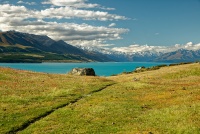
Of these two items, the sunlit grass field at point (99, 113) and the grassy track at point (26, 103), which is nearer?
the sunlit grass field at point (99, 113)

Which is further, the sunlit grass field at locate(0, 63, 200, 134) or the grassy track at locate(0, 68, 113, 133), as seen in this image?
the grassy track at locate(0, 68, 113, 133)

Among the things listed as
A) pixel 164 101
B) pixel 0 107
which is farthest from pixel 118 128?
pixel 0 107

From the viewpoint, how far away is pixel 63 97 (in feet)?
151

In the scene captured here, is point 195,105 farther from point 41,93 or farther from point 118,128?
point 41,93

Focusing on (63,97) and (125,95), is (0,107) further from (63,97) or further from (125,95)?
(125,95)

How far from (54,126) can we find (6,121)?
19.2 feet

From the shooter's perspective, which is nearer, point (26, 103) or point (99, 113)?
point (99, 113)

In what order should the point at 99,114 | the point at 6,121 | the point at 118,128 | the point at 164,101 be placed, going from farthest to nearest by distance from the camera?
the point at 164,101 → the point at 99,114 → the point at 6,121 → the point at 118,128

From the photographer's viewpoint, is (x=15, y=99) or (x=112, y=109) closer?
(x=112, y=109)

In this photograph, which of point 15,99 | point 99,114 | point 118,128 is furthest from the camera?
point 15,99

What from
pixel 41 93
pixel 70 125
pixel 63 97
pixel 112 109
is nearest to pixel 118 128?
pixel 70 125

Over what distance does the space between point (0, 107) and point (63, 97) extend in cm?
1150

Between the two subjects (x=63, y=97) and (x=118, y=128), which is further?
(x=63, y=97)

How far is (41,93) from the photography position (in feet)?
160
